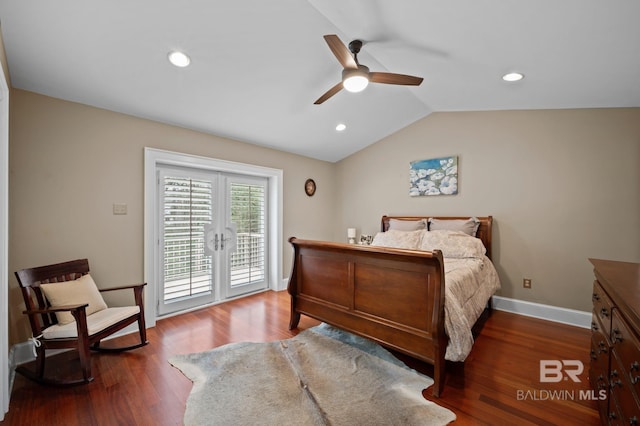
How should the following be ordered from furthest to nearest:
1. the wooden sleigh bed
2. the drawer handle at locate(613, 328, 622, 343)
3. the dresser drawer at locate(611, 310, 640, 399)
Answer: the wooden sleigh bed → the drawer handle at locate(613, 328, 622, 343) → the dresser drawer at locate(611, 310, 640, 399)

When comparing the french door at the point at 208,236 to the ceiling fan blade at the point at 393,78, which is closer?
the ceiling fan blade at the point at 393,78

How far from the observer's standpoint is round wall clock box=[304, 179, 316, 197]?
5.04 metres

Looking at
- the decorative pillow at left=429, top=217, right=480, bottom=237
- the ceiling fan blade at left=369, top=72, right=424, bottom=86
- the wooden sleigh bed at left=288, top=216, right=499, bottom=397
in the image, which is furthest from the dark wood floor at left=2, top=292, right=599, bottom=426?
the ceiling fan blade at left=369, top=72, right=424, bottom=86

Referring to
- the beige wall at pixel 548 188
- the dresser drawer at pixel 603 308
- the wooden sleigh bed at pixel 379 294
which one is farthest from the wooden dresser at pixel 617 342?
the beige wall at pixel 548 188

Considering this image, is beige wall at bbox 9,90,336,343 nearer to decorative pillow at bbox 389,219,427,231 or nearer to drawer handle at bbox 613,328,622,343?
decorative pillow at bbox 389,219,427,231

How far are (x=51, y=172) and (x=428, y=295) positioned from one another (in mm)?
3524

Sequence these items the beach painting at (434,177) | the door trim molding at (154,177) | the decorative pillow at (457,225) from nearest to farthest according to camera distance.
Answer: the door trim molding at (154,177) → the decorative pillow at (457,225) → the beach painting at (434,177)

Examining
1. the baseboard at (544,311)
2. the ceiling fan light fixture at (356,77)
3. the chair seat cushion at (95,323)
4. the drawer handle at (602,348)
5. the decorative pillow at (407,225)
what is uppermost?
the ceiling fan light fixture at (356,77)

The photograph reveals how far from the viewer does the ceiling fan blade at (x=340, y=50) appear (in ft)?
5.95

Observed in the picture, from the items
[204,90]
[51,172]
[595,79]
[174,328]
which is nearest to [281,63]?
[204,90]

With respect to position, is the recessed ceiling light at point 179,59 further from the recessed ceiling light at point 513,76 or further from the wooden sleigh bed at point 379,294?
the recessed ceiling light at point 513,76

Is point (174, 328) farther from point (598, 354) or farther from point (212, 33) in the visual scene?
point (598, 354)

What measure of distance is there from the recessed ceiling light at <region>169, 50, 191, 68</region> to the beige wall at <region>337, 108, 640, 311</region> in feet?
11.4

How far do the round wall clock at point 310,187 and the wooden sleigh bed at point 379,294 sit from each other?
2.07 m
